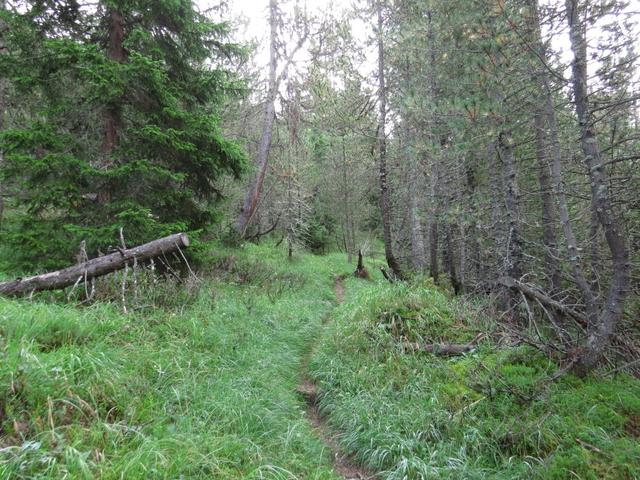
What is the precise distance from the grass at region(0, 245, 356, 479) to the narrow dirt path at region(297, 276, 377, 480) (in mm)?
140

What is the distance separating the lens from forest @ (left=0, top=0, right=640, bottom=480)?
3.13 metres

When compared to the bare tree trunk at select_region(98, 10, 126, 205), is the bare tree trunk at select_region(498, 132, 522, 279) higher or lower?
lower

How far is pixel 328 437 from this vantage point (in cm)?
417

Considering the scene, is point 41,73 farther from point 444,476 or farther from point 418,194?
point 418,194

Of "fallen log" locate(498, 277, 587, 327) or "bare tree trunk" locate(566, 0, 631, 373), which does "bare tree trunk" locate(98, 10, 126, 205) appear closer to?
"fallen log" locate(498, 277, 587, 327)

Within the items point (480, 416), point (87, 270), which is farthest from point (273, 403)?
point (87, 270)

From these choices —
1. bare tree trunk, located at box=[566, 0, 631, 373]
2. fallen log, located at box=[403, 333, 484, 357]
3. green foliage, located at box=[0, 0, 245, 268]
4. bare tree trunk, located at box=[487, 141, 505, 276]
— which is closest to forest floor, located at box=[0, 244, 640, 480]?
fallen log, located at box=[403, 333, 484, 357]

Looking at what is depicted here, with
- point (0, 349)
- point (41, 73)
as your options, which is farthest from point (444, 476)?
point (41, 73)

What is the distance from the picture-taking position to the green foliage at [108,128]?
6621mm

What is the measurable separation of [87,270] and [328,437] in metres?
4.22

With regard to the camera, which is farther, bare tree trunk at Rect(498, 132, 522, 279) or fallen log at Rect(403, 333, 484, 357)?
bare tree trunk at Rect(498, 132, 522, 279)

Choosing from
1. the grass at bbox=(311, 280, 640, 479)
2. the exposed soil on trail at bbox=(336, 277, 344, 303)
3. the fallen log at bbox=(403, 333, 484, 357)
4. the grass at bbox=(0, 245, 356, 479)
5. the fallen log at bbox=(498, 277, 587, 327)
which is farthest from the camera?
the exposed soil on trail at bbox=(336, 277, 344, 303)

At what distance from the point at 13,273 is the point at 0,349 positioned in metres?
4.50

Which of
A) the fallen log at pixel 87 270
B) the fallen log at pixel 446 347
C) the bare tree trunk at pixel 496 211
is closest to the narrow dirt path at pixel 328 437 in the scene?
the fallen log at pixel 446 347
